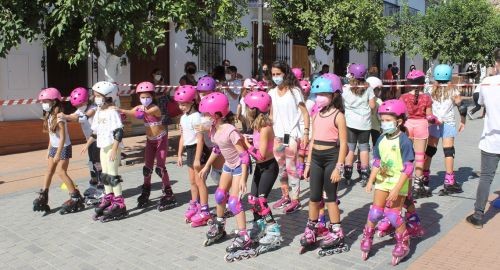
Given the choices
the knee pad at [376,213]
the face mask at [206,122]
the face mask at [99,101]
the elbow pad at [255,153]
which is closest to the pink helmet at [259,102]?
the elbow pad at [255,153]

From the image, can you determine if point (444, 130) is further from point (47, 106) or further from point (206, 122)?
point (47, 106)

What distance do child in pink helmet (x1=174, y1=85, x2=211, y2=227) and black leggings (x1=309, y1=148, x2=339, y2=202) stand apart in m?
1.35

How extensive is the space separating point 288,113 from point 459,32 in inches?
741

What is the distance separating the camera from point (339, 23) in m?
14.3

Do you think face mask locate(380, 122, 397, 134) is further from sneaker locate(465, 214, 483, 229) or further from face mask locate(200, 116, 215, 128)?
face mask locate(200, 116, 215, 128)

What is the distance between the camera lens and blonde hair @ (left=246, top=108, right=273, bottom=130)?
4879 millimetres

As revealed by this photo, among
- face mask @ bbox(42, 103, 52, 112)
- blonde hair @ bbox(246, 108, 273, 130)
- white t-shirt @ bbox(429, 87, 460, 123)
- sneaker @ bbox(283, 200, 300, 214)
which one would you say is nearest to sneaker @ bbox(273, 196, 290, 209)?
sneaker @ bbox(283, 200, 300, 214)

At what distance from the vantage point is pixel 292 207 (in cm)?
631

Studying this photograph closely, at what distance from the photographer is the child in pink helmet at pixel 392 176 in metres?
4.62

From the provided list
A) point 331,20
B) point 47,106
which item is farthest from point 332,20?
point 47,106

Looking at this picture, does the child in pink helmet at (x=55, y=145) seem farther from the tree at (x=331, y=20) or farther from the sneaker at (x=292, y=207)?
the tree at (x=331, y=20)

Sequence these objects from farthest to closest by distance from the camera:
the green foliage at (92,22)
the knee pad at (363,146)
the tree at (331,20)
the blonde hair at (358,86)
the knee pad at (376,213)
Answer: the tree at (331,20), the green foliage at (92,22), the knee pad at (363,146), the blonde hair at (358,86), the knee pad at (376,213)

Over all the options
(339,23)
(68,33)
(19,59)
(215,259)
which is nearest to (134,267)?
(215,259)

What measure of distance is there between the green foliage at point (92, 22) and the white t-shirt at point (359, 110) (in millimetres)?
3277
